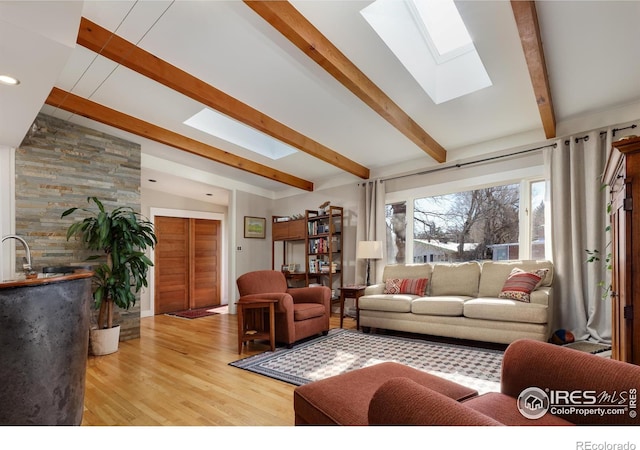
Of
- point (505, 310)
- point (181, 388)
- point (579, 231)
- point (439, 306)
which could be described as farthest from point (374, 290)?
point (181, 388)

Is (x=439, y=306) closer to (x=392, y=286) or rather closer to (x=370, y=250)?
(x=392, y=286)

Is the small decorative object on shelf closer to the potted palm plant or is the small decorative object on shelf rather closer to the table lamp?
the table lamp

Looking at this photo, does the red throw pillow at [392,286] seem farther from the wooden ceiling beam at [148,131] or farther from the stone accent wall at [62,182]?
the stone accent wall at [62,182]

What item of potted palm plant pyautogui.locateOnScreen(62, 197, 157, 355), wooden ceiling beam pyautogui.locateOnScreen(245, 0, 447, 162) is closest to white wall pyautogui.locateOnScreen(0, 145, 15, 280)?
potted palm plant pyautogui.locateOnScreen(62, 197, 157, 355)

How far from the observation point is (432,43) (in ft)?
9.30

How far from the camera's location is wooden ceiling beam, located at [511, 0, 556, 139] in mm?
1892

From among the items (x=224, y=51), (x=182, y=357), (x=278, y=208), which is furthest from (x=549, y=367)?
(x=278, y=208)

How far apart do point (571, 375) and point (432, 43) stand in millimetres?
2708

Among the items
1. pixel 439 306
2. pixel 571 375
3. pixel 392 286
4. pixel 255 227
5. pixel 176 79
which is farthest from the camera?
pixel 255 227

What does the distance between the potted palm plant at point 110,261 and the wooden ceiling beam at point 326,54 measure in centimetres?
281

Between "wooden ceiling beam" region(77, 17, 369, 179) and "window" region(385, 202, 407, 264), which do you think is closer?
"wooden ceiling beam" region(77, 17, 369, 179)

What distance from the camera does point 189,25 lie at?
7.77ft

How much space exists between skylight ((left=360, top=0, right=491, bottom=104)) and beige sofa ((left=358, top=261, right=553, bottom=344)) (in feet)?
6.85

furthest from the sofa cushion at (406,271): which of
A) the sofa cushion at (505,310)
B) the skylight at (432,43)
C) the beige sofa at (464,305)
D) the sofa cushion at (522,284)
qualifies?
the skylight at (432,43)
